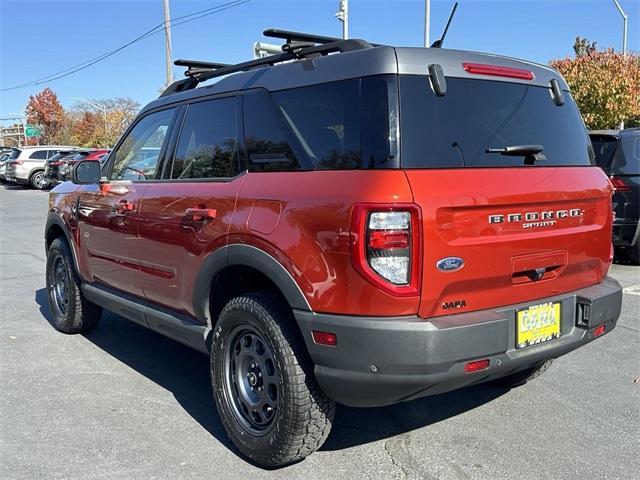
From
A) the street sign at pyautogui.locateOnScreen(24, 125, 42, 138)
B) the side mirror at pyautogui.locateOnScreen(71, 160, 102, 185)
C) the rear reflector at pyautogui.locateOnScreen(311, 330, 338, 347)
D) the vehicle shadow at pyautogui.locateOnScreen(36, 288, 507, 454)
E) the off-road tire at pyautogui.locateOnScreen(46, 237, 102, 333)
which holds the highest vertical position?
the street sign at pyautogui.locateOnScreen(24, 125, 42, 138)

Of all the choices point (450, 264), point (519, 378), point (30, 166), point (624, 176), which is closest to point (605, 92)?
point (624, 176)

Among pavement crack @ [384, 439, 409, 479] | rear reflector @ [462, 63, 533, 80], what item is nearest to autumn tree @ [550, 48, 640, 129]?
rear reflector @ [462, 63, 533, 80]

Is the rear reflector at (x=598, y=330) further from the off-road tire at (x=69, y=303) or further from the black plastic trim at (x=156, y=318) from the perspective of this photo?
the off-road tire at (x=69, y=303)

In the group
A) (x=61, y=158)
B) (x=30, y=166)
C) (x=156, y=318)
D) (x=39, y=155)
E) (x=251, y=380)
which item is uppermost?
(x=39, y=155)

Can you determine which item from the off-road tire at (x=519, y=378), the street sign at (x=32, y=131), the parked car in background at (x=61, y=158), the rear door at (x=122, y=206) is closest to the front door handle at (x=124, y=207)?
the rear door at (x=122, y=206)

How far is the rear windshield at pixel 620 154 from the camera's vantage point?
25.6ft

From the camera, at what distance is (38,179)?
91.6 feet

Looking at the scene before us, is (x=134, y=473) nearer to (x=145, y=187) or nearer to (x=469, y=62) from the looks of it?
(x=145, y=187)

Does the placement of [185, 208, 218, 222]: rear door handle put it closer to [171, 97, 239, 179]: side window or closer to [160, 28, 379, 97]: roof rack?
[171, 97, 239, 179]: side window

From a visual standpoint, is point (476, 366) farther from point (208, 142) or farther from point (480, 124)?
point (208, 142)

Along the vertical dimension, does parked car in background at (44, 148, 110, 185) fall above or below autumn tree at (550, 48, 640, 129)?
below

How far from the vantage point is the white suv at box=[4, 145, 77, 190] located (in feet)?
90.6

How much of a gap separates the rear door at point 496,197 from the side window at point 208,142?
119 centimetres

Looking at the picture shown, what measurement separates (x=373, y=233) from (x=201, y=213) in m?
1.29
